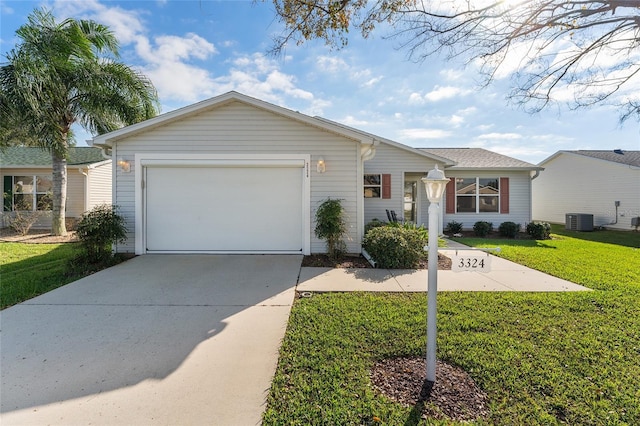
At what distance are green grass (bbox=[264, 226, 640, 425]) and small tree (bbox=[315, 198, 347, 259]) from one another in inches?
88.1

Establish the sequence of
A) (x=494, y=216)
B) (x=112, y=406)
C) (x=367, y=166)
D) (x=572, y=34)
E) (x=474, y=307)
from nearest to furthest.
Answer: (x=112, y=406), (x=474, y=307), (x=572, y=34), (x=367, y=166), (x=494, y=216)

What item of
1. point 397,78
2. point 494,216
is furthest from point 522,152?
point 397,78

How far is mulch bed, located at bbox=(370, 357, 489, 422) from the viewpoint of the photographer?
2.04m

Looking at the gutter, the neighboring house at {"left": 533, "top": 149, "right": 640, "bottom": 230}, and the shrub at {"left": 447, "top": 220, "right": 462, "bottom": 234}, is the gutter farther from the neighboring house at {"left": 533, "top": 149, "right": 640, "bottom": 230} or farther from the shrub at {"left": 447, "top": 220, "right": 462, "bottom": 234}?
the neighboring house at {"left": 533, "top": 149, "right": 640, "bottom": 230}

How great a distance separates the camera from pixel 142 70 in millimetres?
9609

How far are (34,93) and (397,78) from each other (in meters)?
10.6

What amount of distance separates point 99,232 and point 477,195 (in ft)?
43.6

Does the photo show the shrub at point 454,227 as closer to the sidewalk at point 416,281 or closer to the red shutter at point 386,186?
the red shutter at point 386,186

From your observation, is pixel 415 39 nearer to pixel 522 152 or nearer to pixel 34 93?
pixel 34 93

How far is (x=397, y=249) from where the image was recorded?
5.98 m

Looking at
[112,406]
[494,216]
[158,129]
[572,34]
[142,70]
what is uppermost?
[142,70]

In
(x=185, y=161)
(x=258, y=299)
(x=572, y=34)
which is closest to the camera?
(x=258, y=299)

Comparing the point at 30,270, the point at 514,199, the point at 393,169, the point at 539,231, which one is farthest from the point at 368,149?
the point at 514,199

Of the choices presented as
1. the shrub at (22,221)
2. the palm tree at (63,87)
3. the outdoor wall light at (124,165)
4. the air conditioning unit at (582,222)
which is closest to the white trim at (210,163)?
the outdoor wall light at (124,165)
